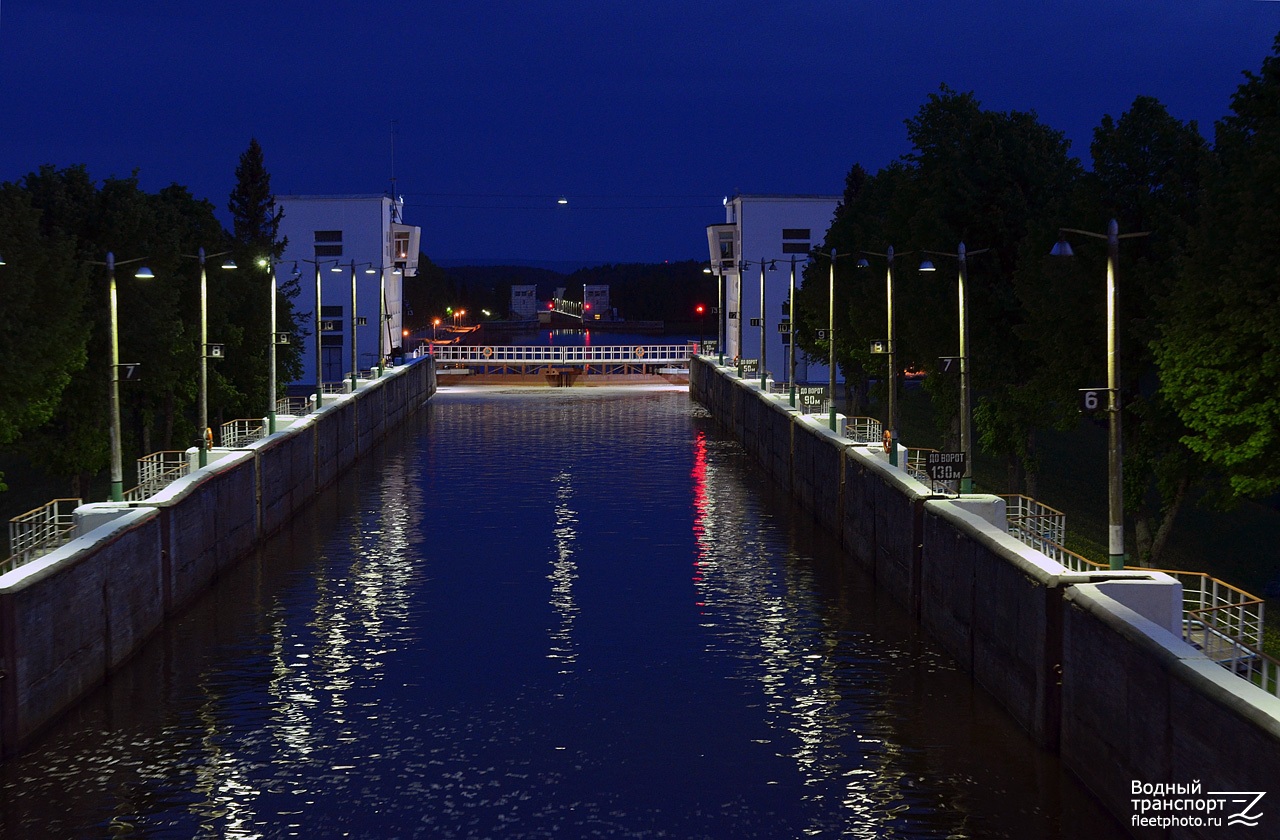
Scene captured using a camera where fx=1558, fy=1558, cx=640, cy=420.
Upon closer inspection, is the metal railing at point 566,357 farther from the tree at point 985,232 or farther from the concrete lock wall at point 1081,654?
the concrete lock wall at point 1081,654

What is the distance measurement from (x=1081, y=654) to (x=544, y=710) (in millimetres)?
9669

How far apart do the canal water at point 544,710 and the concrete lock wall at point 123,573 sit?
2.03 ft

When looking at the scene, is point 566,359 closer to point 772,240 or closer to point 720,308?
point 772,240

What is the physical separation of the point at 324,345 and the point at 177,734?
10052cm

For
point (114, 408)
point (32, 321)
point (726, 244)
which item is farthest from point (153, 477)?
point (726, 244)

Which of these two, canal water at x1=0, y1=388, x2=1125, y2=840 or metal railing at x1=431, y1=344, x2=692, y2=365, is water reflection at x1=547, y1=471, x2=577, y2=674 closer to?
canal water at x1=0, y1=388, x2=1125, y2=840

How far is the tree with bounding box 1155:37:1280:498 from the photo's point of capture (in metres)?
33.0

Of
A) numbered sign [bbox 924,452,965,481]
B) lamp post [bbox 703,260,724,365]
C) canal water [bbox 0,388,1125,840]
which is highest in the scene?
lamp post [bbox 703,260,724,365]

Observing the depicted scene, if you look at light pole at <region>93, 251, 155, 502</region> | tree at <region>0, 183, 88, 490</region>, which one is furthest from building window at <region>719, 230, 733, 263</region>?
Result: light pole at <region>93, 251, 155, 502</region>

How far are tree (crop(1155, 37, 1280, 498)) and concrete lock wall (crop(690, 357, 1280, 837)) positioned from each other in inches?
203

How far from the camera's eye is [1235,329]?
110ft

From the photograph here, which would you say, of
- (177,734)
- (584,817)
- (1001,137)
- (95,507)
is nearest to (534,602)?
(95,507)

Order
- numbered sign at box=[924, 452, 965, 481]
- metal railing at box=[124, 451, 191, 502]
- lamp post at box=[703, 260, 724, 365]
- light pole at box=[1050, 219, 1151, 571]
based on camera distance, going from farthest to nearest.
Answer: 1. lamp post at box=[703, 260, 724, 365]
2. metal railing at box=[124, 451, 191, 502]
3. numbered sign at box=[924, 452, 965, 481]
4. light pole at box=[1050, 219, 1151, 571]

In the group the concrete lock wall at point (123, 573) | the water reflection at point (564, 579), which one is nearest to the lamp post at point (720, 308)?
the water reflection at point (564, 579)
